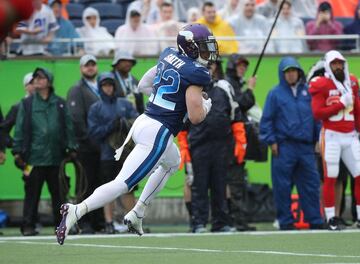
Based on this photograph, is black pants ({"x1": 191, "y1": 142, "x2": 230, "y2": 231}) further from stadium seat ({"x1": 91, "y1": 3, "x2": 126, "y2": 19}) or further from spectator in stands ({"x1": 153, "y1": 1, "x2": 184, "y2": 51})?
stadium seat ({"x1": 91, "y1": 3, "x2": 126, "y2": 19})

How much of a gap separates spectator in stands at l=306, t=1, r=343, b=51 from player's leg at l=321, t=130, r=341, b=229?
3.50 metres

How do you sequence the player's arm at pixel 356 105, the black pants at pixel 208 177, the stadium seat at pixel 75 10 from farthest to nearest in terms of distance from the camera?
the stadium seat at pixel 75 10 < the player's arm at pixel 356 105 < the black pants at pixel 208 177

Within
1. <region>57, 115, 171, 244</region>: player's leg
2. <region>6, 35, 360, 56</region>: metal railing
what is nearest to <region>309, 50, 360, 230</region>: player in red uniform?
<region>6, 35, 360, 56</region>: metal railing

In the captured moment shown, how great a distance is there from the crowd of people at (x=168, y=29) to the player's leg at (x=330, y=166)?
3163 mm

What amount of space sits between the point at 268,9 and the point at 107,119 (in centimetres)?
521

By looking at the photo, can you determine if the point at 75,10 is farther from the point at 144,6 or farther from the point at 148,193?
the point at 148,193

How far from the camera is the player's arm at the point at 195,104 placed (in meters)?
10.1

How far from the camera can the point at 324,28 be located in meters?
18.0

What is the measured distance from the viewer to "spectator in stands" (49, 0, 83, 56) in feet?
56.5

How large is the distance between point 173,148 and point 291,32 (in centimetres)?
804

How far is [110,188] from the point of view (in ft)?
33.3

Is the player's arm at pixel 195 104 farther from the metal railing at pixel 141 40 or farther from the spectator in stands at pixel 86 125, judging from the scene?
the metal railing at pixel 141 40

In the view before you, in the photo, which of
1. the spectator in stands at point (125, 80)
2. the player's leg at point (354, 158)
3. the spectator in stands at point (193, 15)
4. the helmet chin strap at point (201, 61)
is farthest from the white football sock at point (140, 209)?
the spectator in stands at point (193, 15)

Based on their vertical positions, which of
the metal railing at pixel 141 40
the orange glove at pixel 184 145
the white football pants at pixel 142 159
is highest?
the metal railing at pixel 141 40
